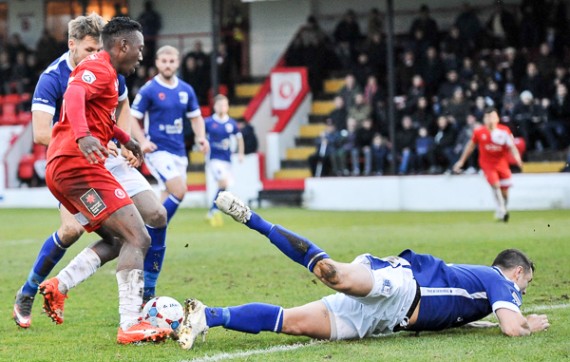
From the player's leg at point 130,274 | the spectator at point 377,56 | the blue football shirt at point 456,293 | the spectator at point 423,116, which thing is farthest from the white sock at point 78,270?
the spectator at point 377,56

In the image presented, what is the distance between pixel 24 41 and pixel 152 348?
2973 cm

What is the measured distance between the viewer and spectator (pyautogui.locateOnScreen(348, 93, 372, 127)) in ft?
86.0

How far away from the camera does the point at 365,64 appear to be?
27.5 m

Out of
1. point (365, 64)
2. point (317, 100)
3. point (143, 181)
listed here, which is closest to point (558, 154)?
point (365, 64)

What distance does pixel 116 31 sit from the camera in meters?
7.48

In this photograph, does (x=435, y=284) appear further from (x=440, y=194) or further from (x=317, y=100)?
(x=317, y=100)

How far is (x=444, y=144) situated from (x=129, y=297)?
1719 centimetres

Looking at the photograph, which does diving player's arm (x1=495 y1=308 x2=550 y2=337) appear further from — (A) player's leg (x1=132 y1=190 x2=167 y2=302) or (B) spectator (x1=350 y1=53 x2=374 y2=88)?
(B) spectator (x1=350 y1=53 x2=374 y2=88)

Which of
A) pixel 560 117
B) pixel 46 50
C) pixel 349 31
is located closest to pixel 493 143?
pixel 560 117

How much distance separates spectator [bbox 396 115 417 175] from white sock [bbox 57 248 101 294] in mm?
16971

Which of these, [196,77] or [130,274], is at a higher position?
[130,274]

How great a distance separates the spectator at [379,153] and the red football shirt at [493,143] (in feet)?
16.0

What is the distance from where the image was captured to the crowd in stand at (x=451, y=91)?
23.5 metres

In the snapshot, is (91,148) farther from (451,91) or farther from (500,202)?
(451,91)
